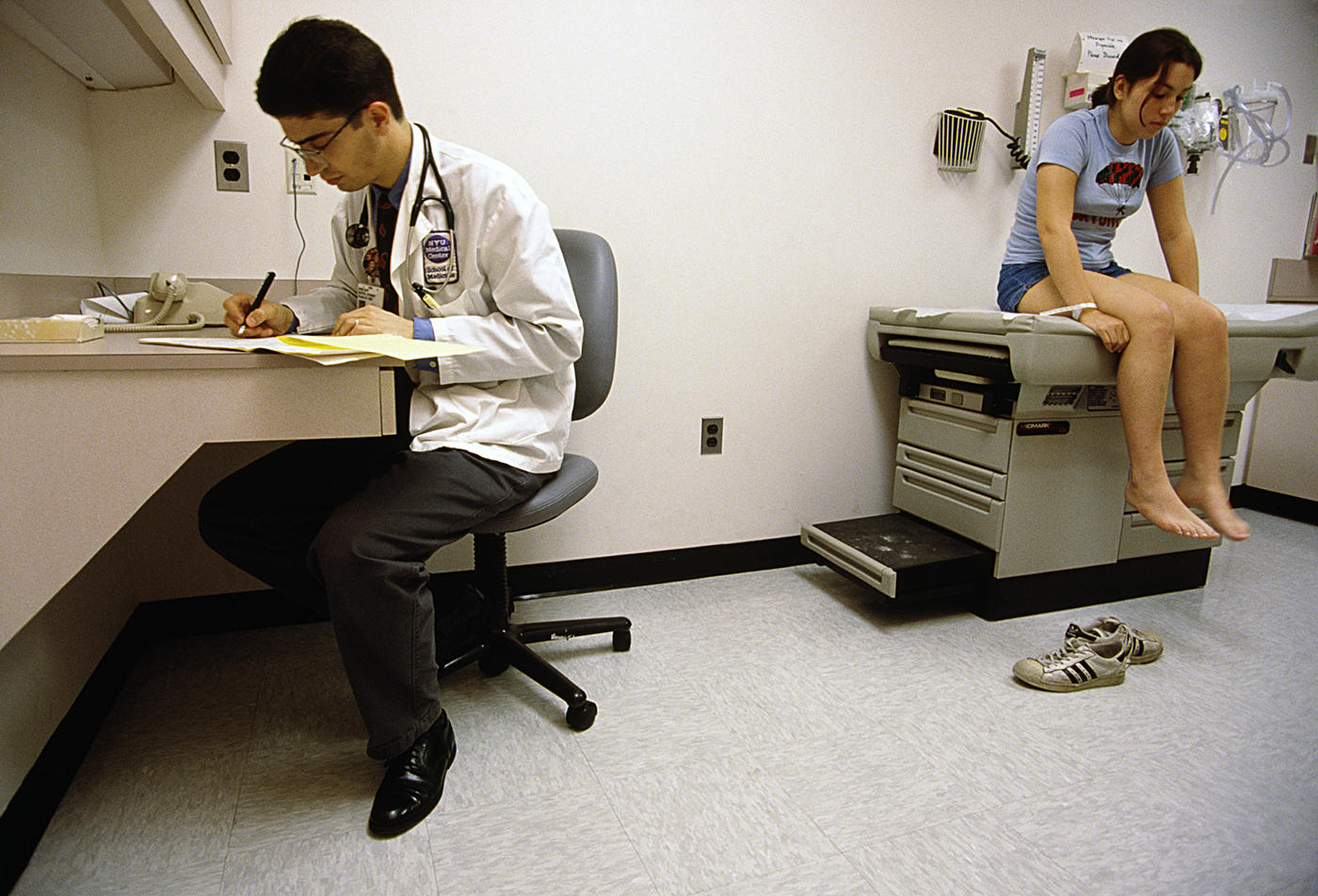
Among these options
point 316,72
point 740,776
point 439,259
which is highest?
point 316,72

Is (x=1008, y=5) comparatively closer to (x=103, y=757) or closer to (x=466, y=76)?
(x=466, y=76)

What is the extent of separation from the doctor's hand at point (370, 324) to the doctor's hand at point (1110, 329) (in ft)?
4.93

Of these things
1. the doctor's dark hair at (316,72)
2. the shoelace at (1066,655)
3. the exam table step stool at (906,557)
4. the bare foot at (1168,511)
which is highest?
the doctor's dark hair at (316,72)

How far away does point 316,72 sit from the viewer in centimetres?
106

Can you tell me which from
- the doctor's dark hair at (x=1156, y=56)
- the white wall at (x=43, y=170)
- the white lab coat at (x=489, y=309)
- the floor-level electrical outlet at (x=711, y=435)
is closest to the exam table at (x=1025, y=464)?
the floor-level electrical outlet at (x=711, y=435)

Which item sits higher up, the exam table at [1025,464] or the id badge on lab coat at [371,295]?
the id badge on lab coat at [371,295]

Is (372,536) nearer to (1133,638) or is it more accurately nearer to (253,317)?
(253,317)

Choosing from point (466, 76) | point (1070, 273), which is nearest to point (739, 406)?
point (1070, 273)

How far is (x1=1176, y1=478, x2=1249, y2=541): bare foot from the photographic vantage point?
1.73 meters

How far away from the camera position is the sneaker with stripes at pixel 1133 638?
169 cm

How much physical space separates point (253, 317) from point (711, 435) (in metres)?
1.21

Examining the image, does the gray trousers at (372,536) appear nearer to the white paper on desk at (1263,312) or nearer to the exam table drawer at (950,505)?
the exam table drawer at (950,505)

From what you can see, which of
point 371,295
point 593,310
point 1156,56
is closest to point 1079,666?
point 593,310

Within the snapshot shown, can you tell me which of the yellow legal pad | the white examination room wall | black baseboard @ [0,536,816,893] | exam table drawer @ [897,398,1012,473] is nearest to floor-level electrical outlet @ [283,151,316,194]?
the white examination room wall
